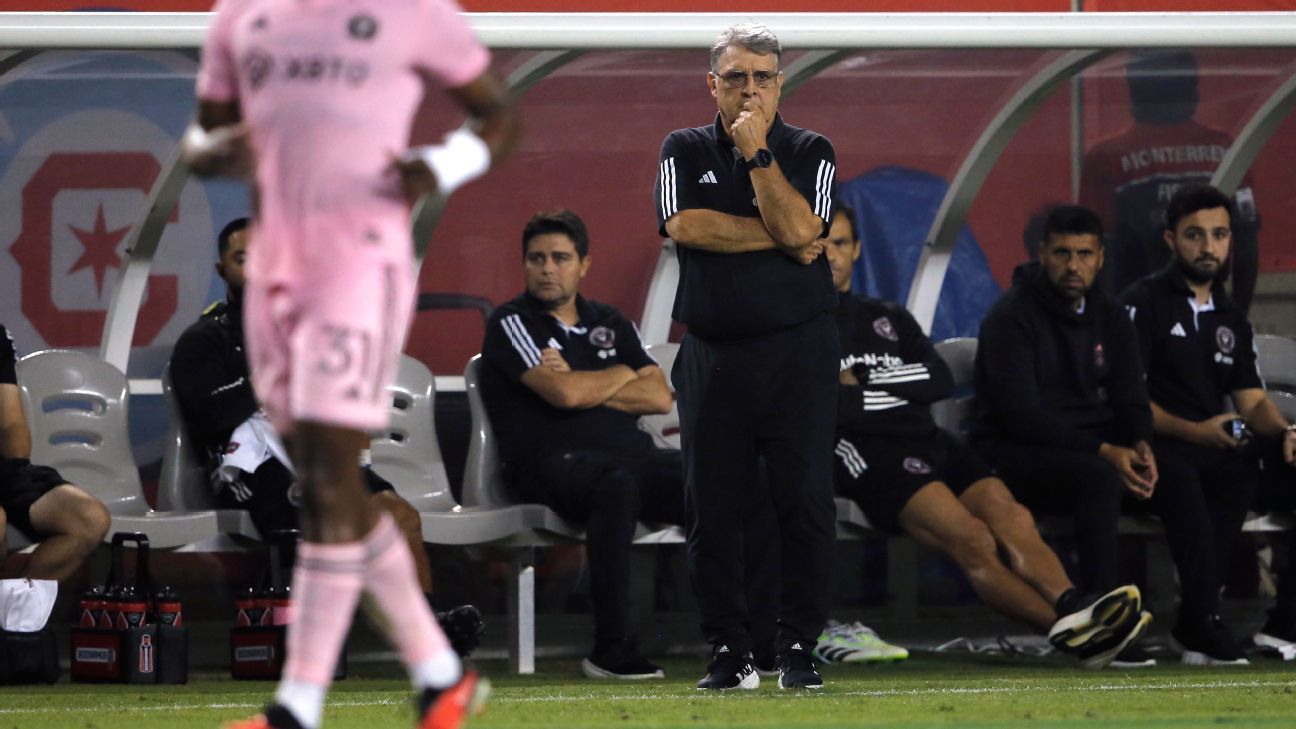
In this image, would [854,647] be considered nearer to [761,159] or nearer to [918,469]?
[918,469]

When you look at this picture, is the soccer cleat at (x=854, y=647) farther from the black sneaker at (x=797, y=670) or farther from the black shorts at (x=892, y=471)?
the black sneaker at (x=797, y=670)

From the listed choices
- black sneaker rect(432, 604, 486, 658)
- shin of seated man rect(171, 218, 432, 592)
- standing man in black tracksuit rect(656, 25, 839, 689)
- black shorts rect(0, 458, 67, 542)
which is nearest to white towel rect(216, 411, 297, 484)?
shin of seated man rect(171, 218, 432, 592)

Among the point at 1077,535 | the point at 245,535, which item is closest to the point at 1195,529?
the point at 1077,535

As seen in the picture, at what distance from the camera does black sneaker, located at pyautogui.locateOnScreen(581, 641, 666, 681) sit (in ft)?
23.2

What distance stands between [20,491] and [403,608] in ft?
11.8

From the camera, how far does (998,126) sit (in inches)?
344

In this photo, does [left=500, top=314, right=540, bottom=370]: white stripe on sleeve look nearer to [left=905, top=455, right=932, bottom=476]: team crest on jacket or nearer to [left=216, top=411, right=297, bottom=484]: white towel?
[left=216, top=411, right=297, bottom=484]: white towel

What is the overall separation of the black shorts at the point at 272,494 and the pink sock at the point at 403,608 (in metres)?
3.42

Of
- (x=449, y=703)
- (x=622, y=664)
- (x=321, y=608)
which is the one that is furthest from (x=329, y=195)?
(x=622, y=664)

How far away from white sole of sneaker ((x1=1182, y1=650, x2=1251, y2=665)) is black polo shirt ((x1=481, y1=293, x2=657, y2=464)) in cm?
217

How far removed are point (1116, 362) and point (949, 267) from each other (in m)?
1.40

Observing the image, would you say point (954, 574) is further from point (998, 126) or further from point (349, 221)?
point (349, 221)

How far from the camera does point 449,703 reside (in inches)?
147

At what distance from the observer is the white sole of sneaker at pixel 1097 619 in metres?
6.90
